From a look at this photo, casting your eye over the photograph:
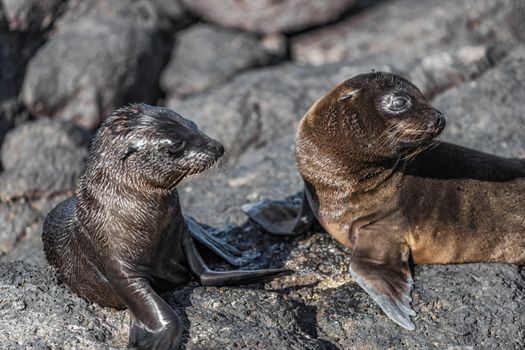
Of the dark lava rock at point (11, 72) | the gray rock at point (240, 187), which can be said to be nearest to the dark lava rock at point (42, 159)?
the dark lava rock at point (11, 72)

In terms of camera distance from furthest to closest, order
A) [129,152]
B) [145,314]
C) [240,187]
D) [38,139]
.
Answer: [38,139] → [240,187] → [129,152] → [145,314]

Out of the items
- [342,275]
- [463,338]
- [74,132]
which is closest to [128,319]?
[342,275]

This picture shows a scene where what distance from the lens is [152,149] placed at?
5664 millimetres

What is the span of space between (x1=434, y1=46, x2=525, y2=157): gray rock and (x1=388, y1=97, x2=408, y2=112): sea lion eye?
7.62 feet

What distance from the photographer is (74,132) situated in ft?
37.0

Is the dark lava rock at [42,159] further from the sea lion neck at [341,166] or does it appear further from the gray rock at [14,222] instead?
the sea lion neck at [341,166]

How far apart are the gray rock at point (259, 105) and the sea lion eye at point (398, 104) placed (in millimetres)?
3988

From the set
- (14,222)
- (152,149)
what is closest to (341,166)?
(152,149)

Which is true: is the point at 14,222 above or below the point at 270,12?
below

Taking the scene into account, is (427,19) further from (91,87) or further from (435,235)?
(435,235)

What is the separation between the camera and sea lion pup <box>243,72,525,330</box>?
642 centimetres

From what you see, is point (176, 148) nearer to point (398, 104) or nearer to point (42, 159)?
point (398, 104)

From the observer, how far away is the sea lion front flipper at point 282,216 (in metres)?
7.00

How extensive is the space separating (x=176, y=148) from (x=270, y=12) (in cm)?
879
